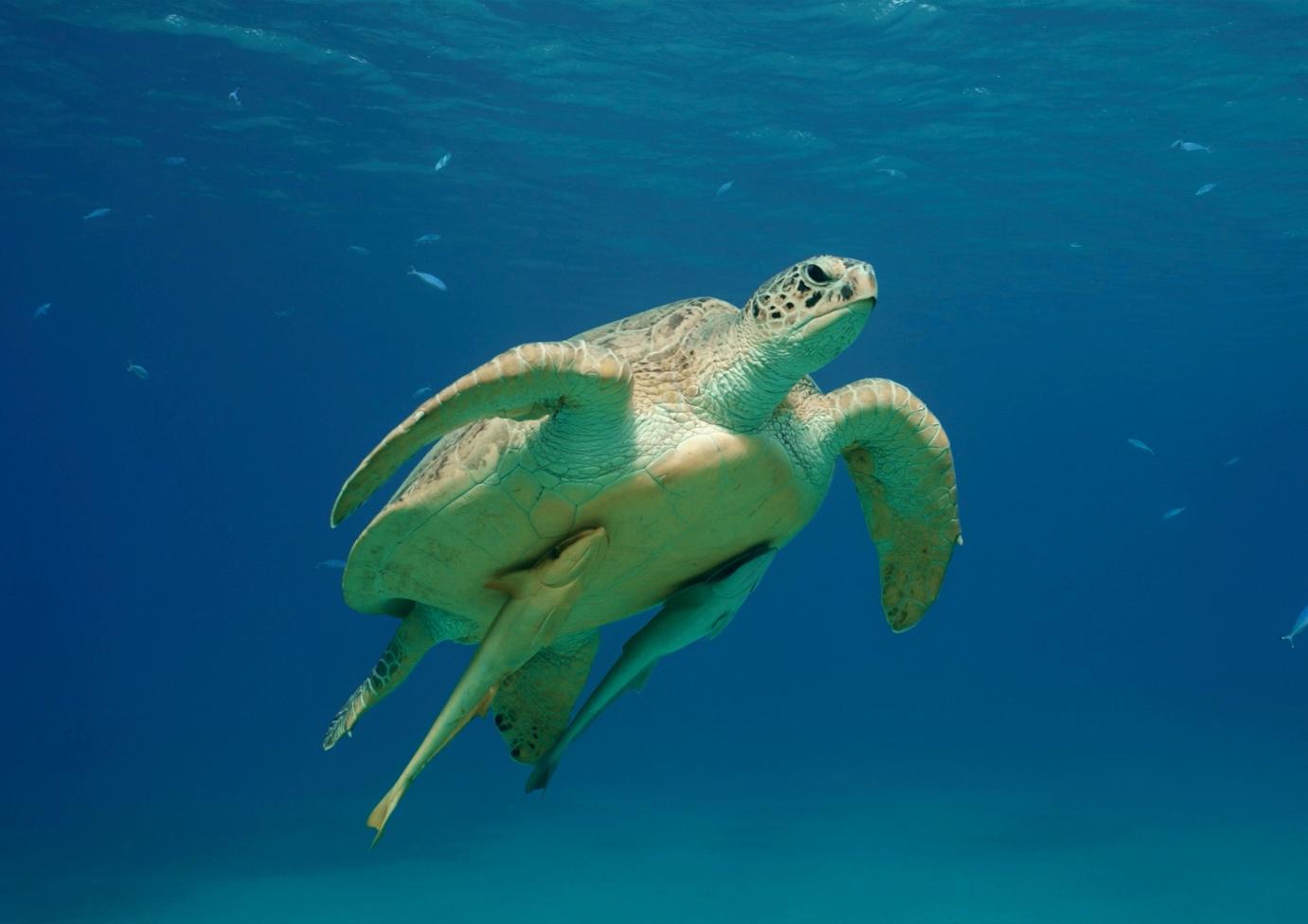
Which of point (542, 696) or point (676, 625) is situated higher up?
point (676, 625)

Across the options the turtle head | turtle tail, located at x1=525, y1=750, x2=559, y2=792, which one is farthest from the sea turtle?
turtle tail, located at x1=525, y1=750, x2=559, y2=792

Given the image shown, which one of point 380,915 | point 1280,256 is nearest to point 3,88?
point 380,915

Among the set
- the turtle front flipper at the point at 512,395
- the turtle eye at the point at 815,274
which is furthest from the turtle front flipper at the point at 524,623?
the turtle eye at the point at 815,274

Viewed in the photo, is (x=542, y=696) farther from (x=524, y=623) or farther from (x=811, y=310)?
(x=811, y=310)

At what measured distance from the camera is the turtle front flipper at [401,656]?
4.65 metres

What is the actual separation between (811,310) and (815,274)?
0.41 ft

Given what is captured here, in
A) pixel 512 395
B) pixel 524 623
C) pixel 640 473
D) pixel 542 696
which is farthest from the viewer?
pixel 542 696

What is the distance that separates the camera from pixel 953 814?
11.6 m

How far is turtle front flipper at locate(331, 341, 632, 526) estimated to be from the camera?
9.77ft

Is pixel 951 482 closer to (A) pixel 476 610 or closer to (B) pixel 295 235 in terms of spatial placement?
(A) pixel 476 610

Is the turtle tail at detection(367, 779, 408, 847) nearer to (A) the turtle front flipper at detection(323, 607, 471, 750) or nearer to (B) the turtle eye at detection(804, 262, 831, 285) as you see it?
(A) the turtle front flipper at detection(323, 607, 471, 750)

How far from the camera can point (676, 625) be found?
13.2 feet

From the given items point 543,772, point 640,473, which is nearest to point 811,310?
point 640,473

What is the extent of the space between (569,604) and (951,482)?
5.52 feet
